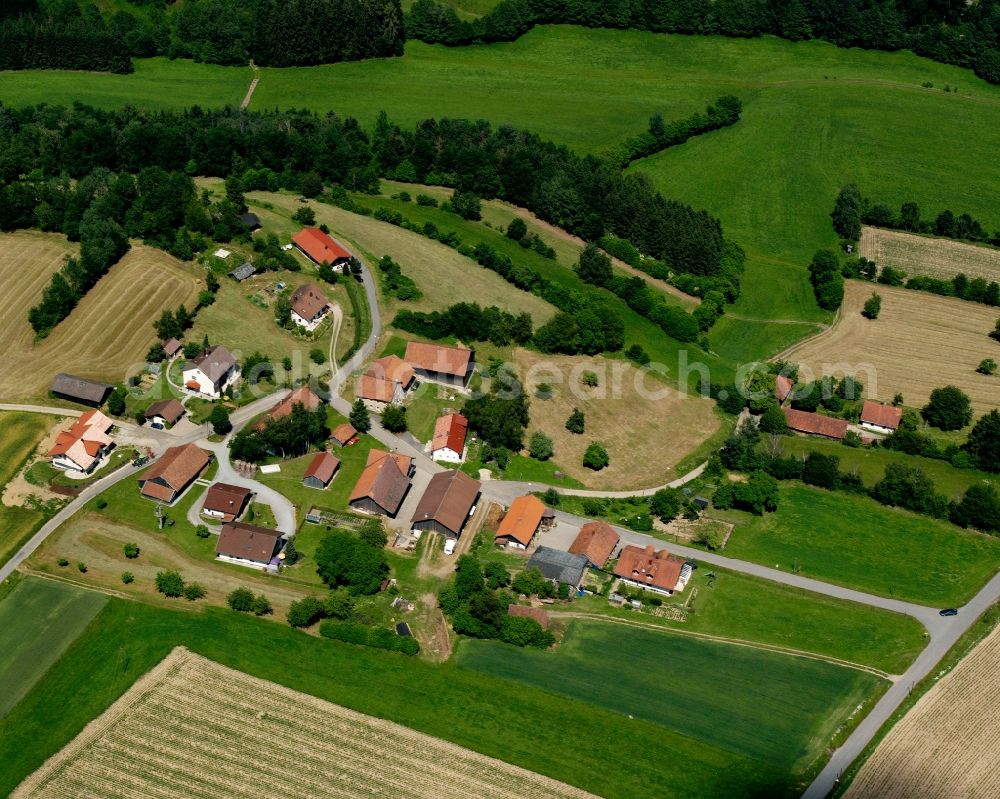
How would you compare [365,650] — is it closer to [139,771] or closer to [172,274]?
[139,771]

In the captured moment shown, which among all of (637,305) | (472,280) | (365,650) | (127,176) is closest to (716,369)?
(637,305)

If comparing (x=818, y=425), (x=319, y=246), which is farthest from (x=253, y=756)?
(x=818, y=425)

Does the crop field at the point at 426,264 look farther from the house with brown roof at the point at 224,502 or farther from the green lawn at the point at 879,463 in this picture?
the green lawn at the point at 879,463

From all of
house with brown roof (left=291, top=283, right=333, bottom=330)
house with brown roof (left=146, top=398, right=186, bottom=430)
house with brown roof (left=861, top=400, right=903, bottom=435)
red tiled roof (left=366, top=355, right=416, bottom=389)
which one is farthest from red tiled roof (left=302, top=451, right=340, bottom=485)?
house with brown roof (left=861, top=400, right=903, bottom=435)

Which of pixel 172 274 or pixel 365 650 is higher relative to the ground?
pixel 172 274

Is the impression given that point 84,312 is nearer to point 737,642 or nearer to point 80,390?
point 80,390

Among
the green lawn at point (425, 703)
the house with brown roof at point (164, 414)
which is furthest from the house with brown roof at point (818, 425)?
the house with brown roof at point (164, 414)
